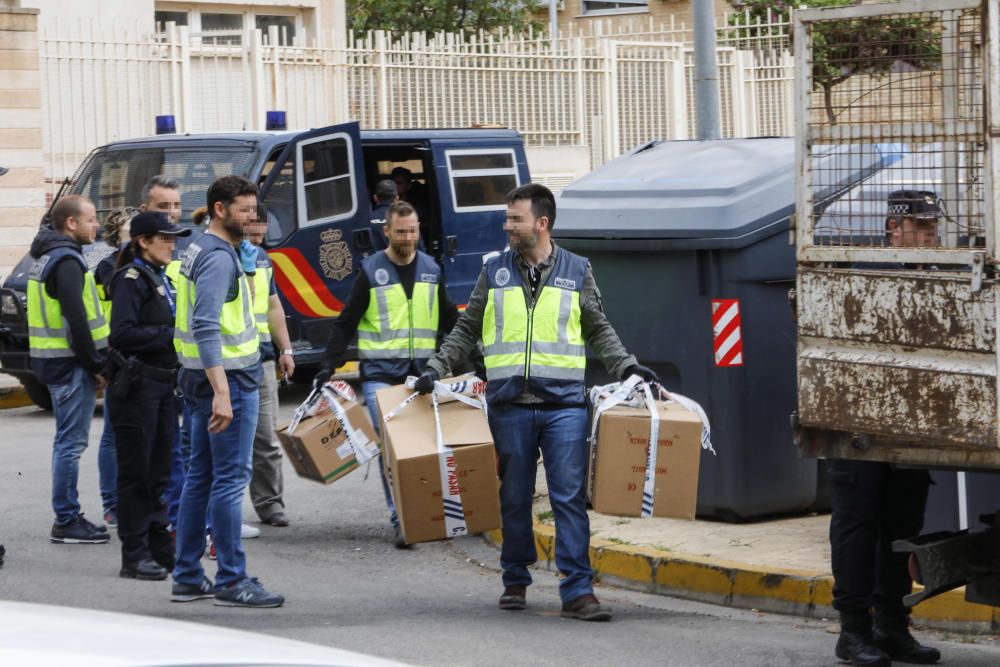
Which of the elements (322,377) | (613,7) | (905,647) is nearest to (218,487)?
(322,377)

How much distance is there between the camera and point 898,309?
5.18 m

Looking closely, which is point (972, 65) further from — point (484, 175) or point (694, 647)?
point (484, 175)

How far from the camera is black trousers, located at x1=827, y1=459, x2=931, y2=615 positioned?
5.71 meters

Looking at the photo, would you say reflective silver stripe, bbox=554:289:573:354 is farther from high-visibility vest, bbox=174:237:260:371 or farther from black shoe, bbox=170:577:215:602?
black shoe, bbox=170:577:215:602

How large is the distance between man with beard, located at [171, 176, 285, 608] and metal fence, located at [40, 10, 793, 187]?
34.5ft

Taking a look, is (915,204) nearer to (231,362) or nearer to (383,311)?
(231,362)

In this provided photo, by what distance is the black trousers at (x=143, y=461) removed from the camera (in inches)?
282

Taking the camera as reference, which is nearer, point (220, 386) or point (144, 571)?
point (220, 386)

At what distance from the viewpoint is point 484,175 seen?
13.7 metres

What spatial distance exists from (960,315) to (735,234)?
252 cm

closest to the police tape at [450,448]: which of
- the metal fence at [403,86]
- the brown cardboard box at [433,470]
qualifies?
the brown cardboard box at [433,470]

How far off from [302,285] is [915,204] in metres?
7.46

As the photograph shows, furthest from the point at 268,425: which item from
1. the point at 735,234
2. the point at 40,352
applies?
the point at 735,234

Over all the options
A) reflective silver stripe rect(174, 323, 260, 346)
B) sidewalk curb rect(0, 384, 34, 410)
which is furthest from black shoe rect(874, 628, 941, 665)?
sidewalk curb rect(0, 384, 34, 410)
